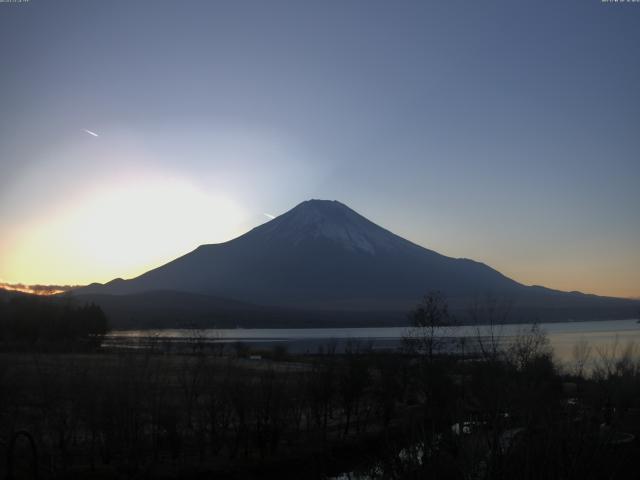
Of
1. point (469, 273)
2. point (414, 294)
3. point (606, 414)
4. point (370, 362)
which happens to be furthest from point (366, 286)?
point (606, 414)

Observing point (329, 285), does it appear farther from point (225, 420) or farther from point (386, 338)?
point (225, 420)

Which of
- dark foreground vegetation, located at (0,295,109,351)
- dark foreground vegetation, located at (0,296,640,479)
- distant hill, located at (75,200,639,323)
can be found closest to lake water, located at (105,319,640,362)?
dark foreground vegetation, located at (0,295,109,351)

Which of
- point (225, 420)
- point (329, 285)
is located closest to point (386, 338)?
point (225, 420)

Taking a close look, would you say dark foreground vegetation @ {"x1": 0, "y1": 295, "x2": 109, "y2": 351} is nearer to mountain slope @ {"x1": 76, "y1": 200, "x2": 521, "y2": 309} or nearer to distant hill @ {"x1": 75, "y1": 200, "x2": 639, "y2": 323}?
distant hill @ {"x1": 75, "y1": 200, "x2": 639, "y2": 323}

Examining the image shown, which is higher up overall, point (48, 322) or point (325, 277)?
point (325, 277)

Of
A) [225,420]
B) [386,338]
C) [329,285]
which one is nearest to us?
[225,420]

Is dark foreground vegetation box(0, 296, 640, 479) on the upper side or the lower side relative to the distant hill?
lower

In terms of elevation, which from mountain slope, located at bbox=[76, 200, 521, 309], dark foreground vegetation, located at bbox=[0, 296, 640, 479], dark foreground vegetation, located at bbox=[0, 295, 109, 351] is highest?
mountain slope, located at bbox=[76, 200, 521, 309]

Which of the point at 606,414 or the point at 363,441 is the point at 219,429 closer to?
the point at 363,441

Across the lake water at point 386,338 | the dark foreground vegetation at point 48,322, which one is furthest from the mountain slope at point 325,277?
the dark foreground vegetation at point 48,322

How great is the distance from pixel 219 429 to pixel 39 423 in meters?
4.59

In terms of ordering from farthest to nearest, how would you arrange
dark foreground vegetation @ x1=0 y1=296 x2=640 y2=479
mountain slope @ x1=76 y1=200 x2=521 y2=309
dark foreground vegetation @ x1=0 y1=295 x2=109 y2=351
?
mountain slope @ x1=76 y1=200 x2=521 y2=309 < dark foreground vegetation @ x1=0 y1=295 x2=109 y2=351 < dark foreground vegetation @ x1=0 y1=296 x2=640 y2=479

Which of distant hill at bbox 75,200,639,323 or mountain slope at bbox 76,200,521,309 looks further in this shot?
mountain slope at bbox 76,200,521,309

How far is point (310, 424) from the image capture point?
1992cm
